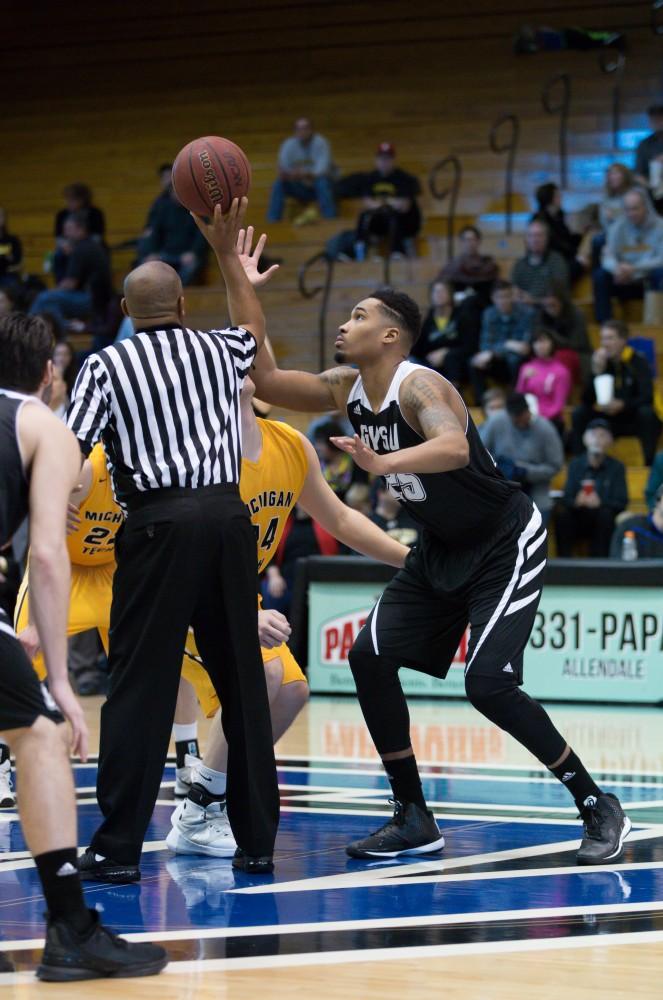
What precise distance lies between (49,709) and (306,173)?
15.2 metres

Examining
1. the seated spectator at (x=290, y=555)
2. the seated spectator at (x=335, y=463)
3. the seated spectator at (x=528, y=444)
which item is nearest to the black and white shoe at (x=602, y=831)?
the seated spectator at (x=290, y=555)

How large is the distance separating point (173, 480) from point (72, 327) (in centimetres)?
1227

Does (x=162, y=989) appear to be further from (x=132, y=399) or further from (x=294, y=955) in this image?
(x=132, y=399)

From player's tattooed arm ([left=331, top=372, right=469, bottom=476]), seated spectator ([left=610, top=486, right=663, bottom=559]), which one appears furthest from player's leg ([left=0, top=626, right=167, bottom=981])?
seated spectator ([left=610, top=486, right=663, bottom=559])

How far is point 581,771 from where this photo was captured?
580 centimetres

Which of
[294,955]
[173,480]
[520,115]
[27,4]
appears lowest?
[294,955]

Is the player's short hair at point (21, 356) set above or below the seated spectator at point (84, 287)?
below

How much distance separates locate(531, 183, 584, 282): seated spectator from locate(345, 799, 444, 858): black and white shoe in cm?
1097

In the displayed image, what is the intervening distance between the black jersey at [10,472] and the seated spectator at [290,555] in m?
7.90

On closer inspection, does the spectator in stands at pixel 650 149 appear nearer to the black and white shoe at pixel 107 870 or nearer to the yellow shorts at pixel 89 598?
the yellow shorts at pixel 89 598

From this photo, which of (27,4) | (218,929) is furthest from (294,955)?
(27,4)

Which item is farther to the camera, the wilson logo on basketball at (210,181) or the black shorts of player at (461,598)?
the black shorts of player at (461,598)

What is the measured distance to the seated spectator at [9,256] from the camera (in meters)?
18.1

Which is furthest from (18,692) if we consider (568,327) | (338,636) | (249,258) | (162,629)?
(568,327)
